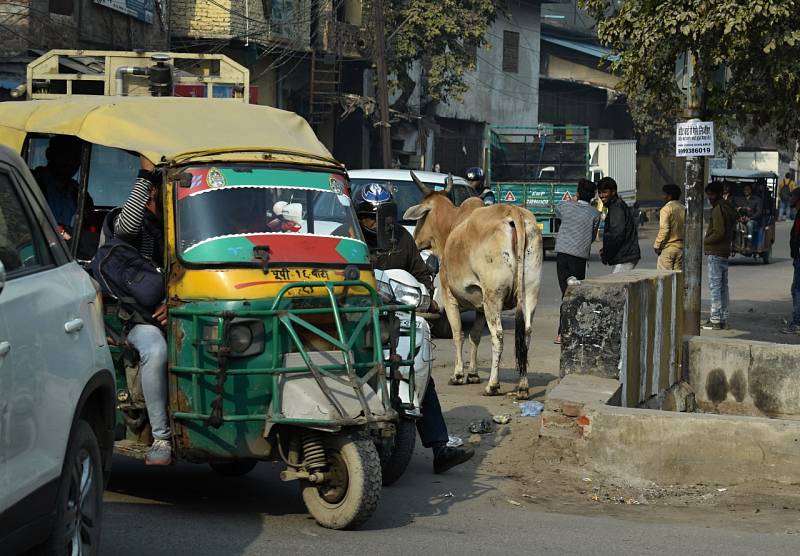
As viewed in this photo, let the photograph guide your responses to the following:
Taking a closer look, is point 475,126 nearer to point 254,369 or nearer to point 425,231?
point 425,231

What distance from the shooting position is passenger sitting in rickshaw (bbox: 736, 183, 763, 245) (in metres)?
32.0

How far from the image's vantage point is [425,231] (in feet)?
44.6

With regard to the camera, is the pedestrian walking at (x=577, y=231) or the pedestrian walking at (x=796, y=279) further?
the pedestrian walking at (x=796, y=279)

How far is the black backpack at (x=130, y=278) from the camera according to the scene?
735 cm

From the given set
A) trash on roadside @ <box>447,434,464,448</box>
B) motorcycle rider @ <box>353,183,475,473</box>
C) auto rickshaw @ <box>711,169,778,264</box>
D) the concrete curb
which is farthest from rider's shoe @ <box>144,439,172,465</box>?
auto rickshaw @ <box>711,169,778,264</box>

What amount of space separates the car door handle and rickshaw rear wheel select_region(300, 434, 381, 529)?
6.18ft

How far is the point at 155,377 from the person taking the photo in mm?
7129

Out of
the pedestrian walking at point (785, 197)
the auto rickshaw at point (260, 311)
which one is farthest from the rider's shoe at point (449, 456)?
the pedestrian walking at point (785, 197)

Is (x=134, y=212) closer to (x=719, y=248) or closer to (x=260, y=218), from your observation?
(x=260, y=218)

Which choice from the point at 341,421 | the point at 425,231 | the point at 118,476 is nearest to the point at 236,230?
the point at 341,421

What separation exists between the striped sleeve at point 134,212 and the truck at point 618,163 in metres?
35.1

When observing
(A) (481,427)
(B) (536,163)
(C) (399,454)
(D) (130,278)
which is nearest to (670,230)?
(A) (481,427)

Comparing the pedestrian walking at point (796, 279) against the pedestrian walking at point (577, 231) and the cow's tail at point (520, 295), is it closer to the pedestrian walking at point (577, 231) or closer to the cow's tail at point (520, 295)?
the pedestrian walking at point (577, 231)

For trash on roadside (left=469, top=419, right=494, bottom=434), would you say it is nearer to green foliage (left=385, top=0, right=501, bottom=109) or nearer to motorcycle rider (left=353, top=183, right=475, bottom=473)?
motorcycle rider (left=353, top=183, right=475, bottom=473)
